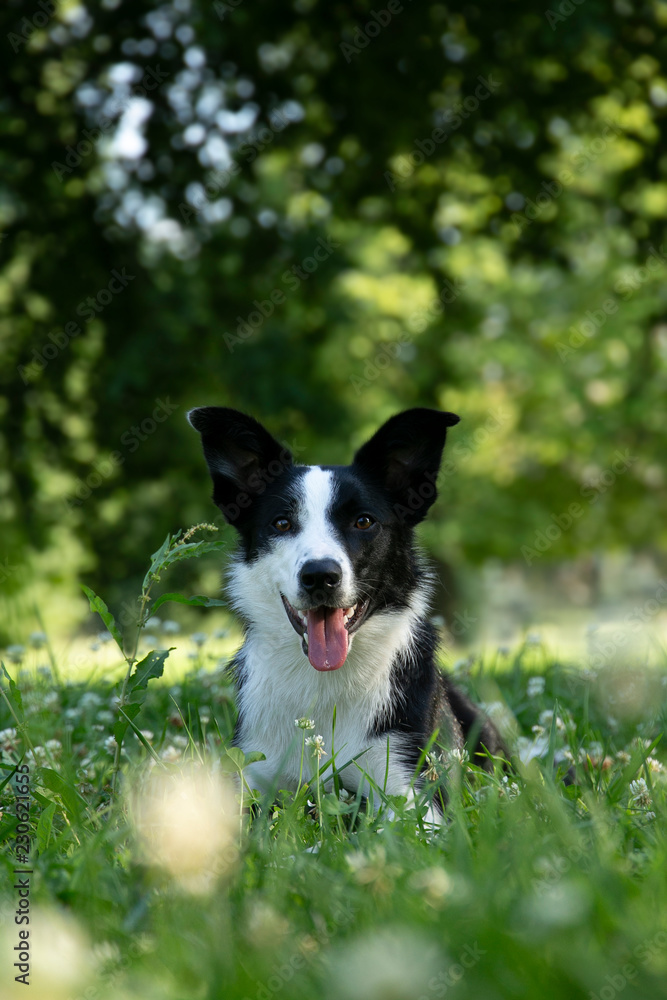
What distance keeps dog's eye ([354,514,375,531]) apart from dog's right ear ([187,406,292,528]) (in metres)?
0.48

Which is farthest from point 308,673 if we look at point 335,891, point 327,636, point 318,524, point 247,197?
point 247,197

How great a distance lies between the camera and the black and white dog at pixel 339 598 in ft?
11.4

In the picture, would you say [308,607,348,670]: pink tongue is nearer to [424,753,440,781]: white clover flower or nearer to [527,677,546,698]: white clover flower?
[424,753,440,781]: white clover flower

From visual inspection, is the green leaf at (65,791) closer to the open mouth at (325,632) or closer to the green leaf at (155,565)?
the green leaf at (155,565)

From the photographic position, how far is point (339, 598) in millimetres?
3428

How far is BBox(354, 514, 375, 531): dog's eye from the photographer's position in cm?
369

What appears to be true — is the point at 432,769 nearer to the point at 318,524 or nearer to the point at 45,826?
the point at 318,524

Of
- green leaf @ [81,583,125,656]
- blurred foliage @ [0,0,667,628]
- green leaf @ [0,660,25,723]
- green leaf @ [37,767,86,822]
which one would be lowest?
green leaf @ [37,767,86,822]

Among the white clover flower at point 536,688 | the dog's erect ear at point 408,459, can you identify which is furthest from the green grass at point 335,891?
the white clover flower at point 536,688

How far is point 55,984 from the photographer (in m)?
1.56

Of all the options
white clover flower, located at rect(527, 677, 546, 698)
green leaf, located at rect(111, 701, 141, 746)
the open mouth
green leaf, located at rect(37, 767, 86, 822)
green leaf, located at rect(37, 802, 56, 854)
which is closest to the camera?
green leaf, located at rect(37, 802, 56, 854)

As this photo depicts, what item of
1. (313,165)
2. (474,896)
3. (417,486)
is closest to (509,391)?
(313,165)

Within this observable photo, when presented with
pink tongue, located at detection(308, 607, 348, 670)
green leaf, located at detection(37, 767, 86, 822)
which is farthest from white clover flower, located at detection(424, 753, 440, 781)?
green leaf, located at detection(37, 767, 86, 822)

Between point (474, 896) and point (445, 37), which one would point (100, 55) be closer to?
point (445, 37)
